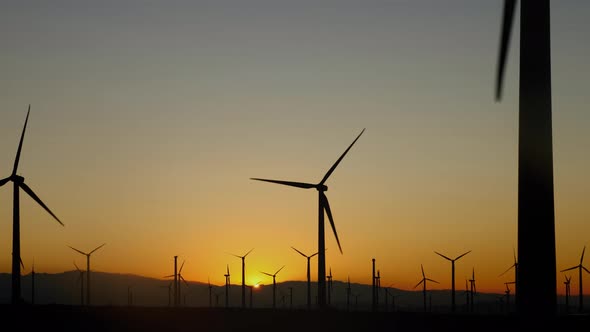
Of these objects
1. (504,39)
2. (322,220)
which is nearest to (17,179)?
(322,220)

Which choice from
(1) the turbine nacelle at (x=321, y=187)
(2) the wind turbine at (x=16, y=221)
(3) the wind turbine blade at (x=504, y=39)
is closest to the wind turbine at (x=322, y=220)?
(1) the turbine nacelle at (x=321, y=187)

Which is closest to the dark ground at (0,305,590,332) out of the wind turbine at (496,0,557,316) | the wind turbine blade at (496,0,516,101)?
the wind turbine at (496,0,557,316)

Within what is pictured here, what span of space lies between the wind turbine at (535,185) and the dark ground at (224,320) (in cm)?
3594

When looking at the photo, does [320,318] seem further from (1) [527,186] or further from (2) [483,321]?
(1) [527,186]

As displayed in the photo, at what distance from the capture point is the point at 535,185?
37125 mm

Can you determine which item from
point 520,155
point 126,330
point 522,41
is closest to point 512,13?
point 522,41

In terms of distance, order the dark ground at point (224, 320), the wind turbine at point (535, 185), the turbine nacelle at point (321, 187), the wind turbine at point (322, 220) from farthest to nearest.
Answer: the turbine nacelle at point (321, 187) < the wind turbine at point (322, 220) < the dark ground at point (224, 320) < the wind turbine at point (535, 185)

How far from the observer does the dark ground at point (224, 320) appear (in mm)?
78938

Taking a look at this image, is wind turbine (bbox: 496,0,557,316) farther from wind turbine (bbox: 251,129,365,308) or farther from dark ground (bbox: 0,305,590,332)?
wind turbine (bbox: 251,129,365,308)

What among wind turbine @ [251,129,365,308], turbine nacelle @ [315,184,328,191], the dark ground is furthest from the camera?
turbine nacelle @ [315,184,328,191]

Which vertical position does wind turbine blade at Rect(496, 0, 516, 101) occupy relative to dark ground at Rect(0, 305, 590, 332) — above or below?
A: above

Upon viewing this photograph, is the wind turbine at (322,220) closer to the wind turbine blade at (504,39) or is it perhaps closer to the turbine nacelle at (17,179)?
the turbine nacelle at (17,179)

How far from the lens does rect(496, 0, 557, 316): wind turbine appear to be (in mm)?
36500

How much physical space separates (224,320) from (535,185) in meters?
54.4
